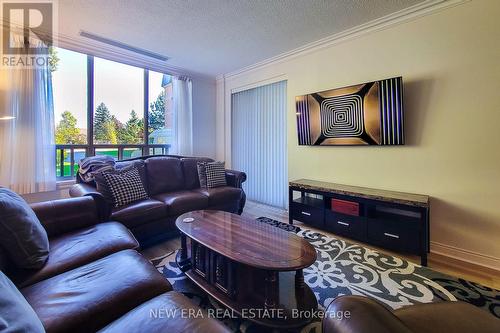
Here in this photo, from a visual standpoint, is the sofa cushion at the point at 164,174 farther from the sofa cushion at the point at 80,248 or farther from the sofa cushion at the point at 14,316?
the sofa cushion at the point at 14,316

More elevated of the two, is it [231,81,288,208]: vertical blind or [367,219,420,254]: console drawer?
[231,81,288,208]: vertical blind

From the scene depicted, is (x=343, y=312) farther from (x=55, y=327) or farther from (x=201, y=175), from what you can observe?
(x=201, y=175)

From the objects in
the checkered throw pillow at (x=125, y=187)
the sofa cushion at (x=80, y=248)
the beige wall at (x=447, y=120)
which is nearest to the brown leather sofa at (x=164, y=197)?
the checkered throw pillow at (x=125, y=187)

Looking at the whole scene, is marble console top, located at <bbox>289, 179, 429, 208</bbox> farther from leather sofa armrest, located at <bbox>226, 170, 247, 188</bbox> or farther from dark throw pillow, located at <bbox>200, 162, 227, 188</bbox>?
dark throw pillow, located at <bbox>200, 162, 227, 188</bbox>

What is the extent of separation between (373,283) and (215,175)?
2.33 meters

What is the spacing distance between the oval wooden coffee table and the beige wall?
5.46ft

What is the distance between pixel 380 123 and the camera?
8.34ft

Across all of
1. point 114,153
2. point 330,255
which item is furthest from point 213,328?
point 114,153

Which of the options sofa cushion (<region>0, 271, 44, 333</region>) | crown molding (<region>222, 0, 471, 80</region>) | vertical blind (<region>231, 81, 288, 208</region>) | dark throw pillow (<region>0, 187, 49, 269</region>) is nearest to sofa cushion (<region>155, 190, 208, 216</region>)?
dark throw pillow (<region>0, 187, 49, 269</region>)

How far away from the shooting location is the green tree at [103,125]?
11.6 ft

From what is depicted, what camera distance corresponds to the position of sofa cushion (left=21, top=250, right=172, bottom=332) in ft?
3.08

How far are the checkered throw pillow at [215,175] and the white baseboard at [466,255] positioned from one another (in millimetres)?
2626

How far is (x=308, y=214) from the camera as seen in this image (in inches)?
116

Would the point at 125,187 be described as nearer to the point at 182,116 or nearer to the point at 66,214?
the point at 66,214
